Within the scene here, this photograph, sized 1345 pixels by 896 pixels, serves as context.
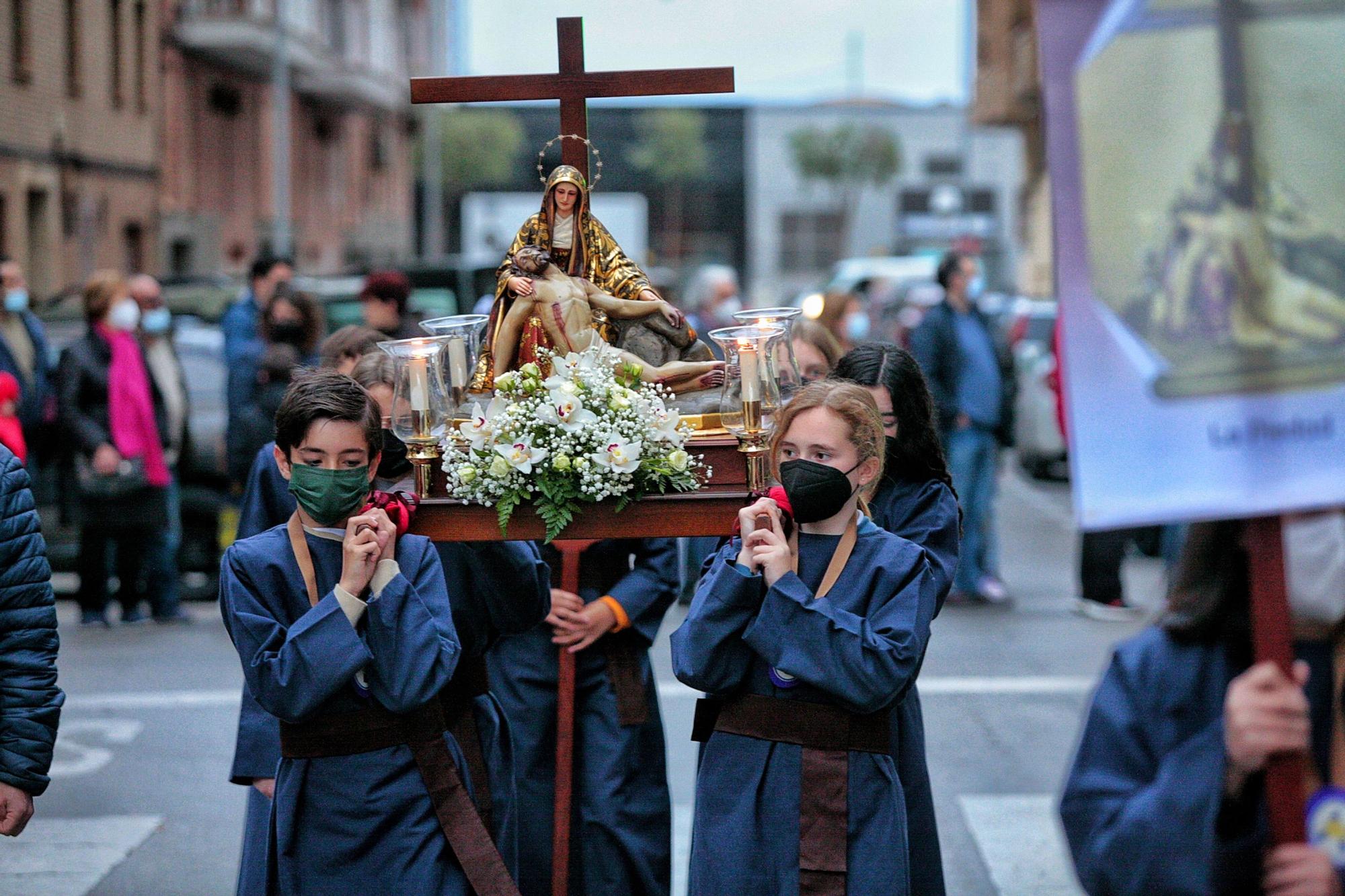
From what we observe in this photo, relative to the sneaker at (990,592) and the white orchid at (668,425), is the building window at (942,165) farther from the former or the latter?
the white orchid at (668,425)

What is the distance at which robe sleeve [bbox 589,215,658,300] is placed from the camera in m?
4.38

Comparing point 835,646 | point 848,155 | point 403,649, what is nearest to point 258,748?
point 403,649

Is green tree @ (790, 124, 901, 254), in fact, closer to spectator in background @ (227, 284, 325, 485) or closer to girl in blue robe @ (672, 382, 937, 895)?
spectator in background @ (227, 284, 325, 485)

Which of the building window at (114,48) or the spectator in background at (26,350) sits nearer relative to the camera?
the spectator in background at (26,350)

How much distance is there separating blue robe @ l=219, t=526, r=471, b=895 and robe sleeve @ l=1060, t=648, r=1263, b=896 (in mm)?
1442

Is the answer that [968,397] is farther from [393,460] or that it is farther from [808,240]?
[808,240]

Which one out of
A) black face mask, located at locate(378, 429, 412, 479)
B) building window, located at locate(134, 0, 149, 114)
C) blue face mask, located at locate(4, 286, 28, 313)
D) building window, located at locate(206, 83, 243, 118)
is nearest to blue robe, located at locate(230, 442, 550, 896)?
black face mask, located at locate(378, 429, 412, 479)

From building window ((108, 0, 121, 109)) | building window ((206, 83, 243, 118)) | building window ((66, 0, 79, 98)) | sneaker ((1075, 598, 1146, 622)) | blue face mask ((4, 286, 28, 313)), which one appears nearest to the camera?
blue face mask ((4, 286, 28, 313))

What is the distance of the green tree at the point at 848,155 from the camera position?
196ft

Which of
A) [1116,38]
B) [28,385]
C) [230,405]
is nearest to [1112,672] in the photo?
[1116,38]

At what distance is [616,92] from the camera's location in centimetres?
455

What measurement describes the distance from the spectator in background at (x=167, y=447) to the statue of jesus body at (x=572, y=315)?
20.7 ft

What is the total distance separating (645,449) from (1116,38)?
67.2 inches

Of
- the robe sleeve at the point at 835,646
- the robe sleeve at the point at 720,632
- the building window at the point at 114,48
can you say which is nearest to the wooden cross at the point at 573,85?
the robe sleeve at the point at 720,632
